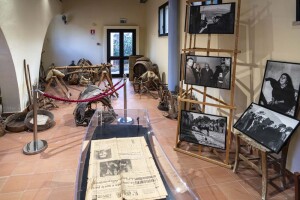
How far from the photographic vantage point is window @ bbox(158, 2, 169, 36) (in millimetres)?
6909

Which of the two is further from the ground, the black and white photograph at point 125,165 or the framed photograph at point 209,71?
the framed photograph at point 209,71

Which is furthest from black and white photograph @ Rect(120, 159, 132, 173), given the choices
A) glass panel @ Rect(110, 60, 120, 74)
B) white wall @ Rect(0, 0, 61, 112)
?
glass panel @ Rect(110, 60, 120, 74)

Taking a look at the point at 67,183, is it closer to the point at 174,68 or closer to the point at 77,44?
the point at 174,68

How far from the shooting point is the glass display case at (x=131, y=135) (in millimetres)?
1711

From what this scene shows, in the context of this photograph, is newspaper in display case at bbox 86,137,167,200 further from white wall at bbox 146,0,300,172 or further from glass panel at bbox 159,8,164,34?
glass panel at bbox 159,8,164,34

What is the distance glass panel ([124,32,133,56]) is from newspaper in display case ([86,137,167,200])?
8.00 m

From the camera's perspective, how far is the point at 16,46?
14.3ft

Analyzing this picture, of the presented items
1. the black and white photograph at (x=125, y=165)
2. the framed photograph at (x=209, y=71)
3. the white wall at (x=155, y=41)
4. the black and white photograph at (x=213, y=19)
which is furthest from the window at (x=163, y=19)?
the black and white photograph at (x=125, y=165)

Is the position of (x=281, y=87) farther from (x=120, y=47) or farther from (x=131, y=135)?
(x=120, y=47)

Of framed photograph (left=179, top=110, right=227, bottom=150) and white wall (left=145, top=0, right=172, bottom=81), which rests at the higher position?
white wall (left=145, top=0, right=172, bottom=81)

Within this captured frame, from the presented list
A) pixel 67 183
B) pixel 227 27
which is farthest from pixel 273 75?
pixel 67 183

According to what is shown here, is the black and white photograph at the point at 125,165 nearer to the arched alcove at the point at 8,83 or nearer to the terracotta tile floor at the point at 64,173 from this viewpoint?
the terracotta tile floor at the point at 64,173

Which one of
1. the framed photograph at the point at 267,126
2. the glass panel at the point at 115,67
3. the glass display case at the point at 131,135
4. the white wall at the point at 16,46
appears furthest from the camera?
the glass panel at the point at 115,67

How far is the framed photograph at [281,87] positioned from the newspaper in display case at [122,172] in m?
1.44
